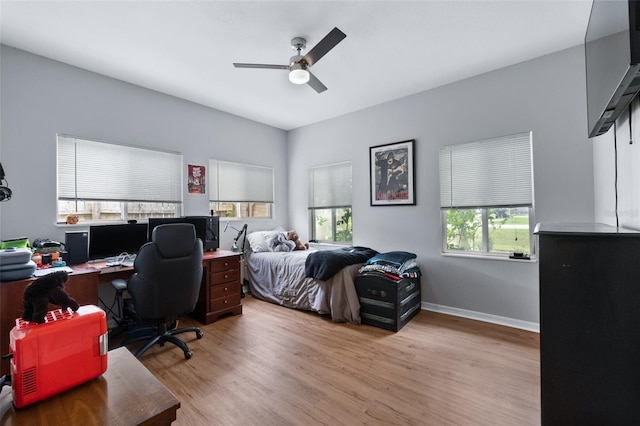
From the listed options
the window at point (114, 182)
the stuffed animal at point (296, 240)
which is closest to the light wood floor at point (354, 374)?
the stuffed animal at point (296, 240)

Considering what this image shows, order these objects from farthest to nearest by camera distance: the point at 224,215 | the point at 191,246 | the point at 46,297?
the point at 224,215, the point at 191,246, the point at 46,297

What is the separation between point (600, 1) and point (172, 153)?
13.5 feet

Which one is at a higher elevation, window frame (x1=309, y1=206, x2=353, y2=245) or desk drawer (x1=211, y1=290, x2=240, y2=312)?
window frame (x1=309, y1=206, x2=353, y2=245)

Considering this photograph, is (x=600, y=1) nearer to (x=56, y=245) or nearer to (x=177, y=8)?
(x=177, y=8)

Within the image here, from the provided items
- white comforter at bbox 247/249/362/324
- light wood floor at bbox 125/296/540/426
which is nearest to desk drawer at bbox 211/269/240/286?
light wood floor at bbox 125/296/540/426

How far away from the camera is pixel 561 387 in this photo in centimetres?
117

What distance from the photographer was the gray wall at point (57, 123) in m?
2.64

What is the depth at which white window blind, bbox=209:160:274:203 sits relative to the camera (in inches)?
169

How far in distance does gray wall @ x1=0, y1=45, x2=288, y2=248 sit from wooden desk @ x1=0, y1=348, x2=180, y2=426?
2842mm

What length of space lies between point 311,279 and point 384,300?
37.1 inches

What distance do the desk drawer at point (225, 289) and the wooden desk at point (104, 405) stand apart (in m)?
2.61

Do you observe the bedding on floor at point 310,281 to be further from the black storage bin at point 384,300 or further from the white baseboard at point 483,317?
the white baseboard at point 483,317

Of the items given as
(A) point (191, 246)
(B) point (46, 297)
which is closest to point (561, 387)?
(B) point (46, 297)

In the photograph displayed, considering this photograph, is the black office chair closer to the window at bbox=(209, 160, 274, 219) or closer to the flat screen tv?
the window at bbox=(209, 160, 274, 219)
